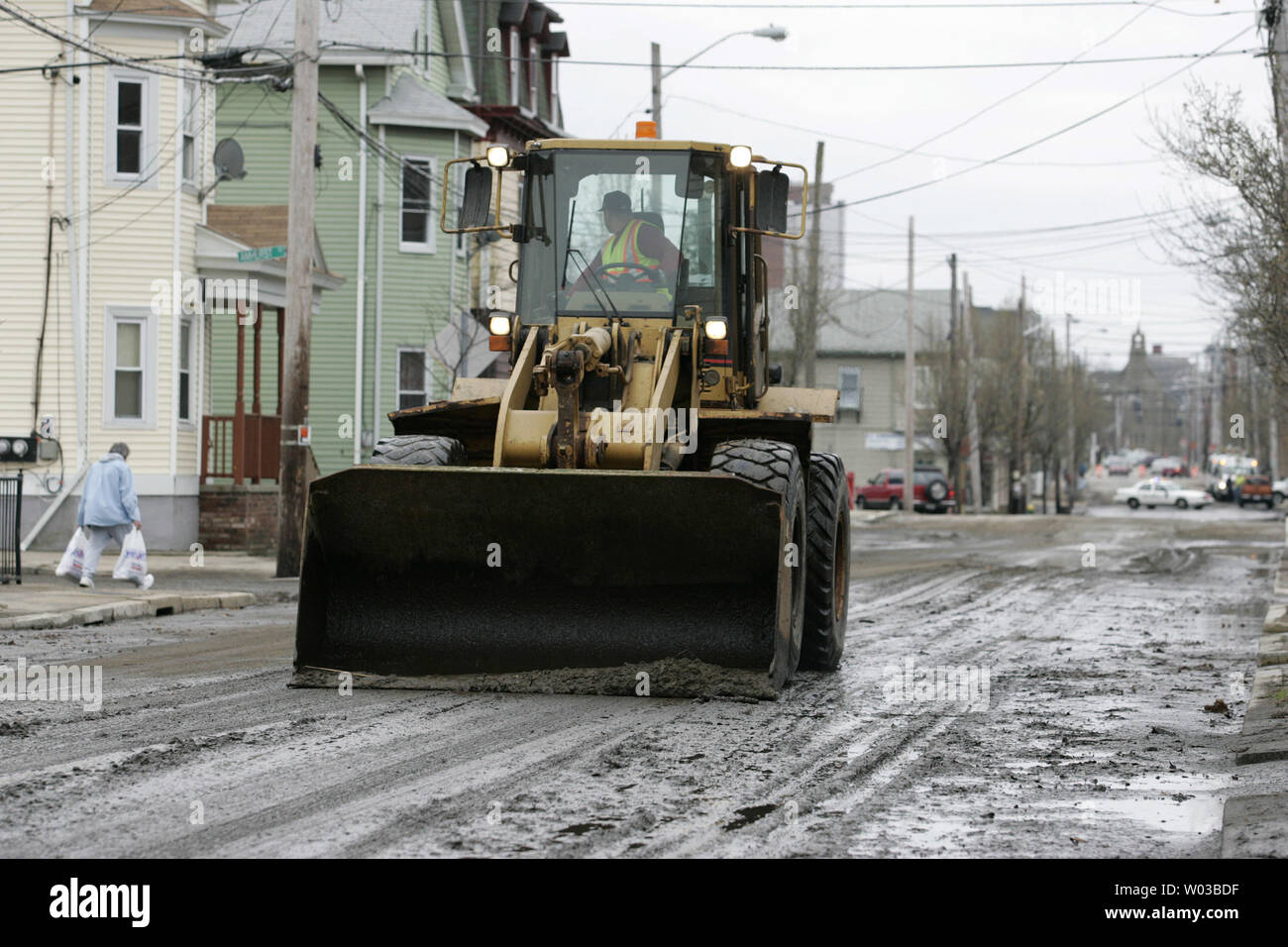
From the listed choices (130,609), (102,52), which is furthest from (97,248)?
(130,609)

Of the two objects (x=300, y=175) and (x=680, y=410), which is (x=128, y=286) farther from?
(x=680, y=410)

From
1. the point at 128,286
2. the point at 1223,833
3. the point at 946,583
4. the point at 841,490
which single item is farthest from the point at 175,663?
the point at 128,286

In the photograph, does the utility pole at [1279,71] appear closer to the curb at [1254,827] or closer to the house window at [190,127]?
the curb at [1254,827]

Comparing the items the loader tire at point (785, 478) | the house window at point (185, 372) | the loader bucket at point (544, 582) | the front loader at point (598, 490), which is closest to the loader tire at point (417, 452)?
the front loader at point (598, 490)

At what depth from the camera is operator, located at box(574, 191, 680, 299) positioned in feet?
37.1

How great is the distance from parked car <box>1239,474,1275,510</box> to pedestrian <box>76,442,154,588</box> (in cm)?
6481

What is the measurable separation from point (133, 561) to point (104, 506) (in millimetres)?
703

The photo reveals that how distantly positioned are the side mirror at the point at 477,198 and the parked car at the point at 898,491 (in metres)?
47.7

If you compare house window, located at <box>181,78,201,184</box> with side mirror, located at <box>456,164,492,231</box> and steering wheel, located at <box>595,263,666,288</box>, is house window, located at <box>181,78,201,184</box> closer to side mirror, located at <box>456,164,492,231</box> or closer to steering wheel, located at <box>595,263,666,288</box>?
side mirror, located at <box>456,164,492,231</box>

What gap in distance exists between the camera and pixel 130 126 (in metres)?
25.6

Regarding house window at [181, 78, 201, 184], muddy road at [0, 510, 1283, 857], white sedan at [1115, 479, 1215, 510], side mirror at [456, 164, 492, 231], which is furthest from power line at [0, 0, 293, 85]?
white sedan at [1115, 479, 1215, 510]
